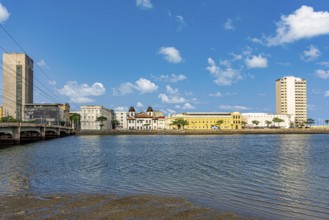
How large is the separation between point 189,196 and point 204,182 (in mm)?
4682

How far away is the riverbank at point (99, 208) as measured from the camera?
1209cm

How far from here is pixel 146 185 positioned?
19.8 m

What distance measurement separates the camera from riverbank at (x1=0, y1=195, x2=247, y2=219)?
12.1 metres

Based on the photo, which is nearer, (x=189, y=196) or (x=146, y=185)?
(x=189, y=196)

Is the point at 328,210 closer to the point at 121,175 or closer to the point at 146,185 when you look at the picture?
the point at 146,185

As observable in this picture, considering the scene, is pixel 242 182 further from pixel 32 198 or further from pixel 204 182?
pixel 32 198

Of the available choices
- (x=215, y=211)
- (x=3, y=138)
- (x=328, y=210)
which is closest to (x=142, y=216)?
(x=215, y=211)

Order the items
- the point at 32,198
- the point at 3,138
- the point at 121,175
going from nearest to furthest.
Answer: the point at 32,198, the point at 121,175, the point at 3,138

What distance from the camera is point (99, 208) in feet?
43.3

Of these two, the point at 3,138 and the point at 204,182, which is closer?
→ the point at 204,182

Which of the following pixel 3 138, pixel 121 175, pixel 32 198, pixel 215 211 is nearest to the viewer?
pixel 215 211

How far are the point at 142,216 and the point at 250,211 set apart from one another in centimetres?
432

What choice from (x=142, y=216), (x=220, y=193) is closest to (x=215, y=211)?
(x=142, y=216)

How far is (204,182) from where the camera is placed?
68.1 feet
